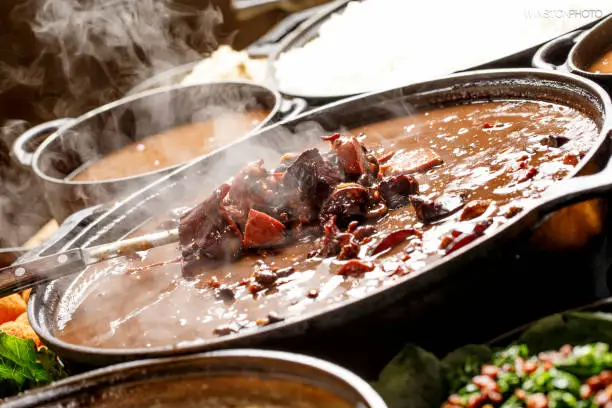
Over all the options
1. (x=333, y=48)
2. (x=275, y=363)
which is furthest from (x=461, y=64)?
(x=275, y=363)

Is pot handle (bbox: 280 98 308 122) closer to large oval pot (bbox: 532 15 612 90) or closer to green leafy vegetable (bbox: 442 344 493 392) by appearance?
large oval pot (bbox: 532 15 612 90)

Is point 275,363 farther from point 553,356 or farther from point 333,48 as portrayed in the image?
point 333,48

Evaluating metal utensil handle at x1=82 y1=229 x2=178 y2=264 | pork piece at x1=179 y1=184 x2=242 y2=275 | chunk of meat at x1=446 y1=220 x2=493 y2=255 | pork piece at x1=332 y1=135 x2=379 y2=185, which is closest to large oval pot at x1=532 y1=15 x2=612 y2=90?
pork piece at x1=332 y1=135 x2=379 y2=185

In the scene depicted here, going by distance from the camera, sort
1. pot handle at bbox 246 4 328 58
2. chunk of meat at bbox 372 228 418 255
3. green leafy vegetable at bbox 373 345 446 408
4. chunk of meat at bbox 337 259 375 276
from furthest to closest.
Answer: pot handle at bbox 246 4 328 58 → chunk of meat at bbox 372 228 418 255 → chunk of meat at bbox 337 259 375 276 → green leafy vegetable at bbox 373 345 446 408

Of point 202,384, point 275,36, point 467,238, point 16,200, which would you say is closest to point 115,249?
point 202,384

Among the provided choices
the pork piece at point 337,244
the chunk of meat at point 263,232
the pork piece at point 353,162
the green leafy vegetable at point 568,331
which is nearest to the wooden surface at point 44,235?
the chunk of meat at point 263,232

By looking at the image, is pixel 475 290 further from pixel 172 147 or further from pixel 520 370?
pixel 172 147

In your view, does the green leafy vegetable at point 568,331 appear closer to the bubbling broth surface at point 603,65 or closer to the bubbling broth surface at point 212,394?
the bubbling broth surface at point 212,394
